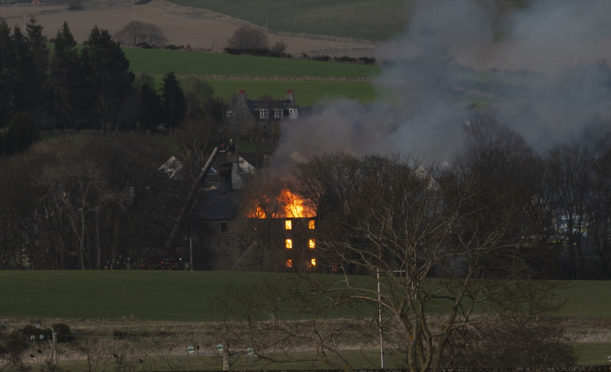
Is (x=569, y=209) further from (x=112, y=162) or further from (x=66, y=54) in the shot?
(x=66, y=54)

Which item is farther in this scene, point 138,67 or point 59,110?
point 138,67

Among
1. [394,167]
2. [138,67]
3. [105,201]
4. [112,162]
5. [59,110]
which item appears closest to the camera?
[394,167]

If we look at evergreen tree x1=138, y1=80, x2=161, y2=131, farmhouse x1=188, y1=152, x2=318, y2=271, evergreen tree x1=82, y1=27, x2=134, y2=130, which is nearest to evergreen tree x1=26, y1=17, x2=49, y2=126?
evergreen tree x1=82, y1=27, x2=134, y2=130

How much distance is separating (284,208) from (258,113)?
71.4 metres

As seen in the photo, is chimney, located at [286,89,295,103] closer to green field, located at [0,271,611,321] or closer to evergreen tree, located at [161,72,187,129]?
evergreen tree, located at [161,72,187,129]

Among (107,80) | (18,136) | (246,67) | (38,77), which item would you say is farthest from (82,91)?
(246,67)

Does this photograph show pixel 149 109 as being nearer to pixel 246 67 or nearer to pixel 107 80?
pixel 107 80

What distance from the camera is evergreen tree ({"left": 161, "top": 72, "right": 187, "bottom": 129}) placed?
16112 centimetres

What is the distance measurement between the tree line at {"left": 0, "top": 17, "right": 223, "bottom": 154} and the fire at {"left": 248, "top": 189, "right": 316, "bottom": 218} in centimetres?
5666

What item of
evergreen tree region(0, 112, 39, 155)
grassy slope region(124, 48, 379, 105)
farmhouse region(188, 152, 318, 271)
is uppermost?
grassy slope region(124, 48, 379, 105)

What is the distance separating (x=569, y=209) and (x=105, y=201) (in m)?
37.2

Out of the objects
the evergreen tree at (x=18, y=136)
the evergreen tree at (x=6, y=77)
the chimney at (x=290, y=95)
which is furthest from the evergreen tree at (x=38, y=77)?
the chimney at (x=290, y=95)

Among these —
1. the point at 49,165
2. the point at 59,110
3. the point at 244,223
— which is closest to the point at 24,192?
the point at 49,165

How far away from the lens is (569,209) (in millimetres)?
94375
